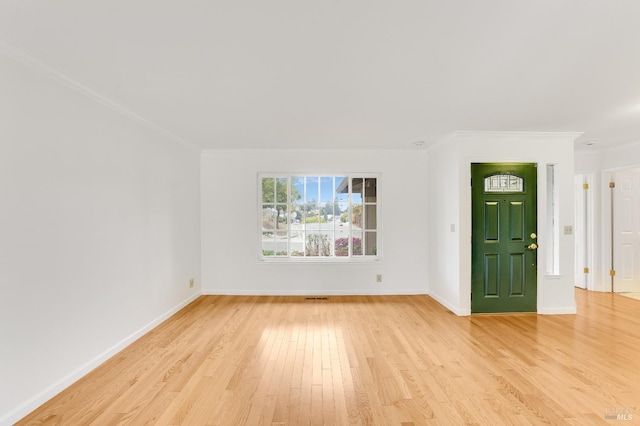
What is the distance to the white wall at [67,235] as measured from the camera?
7.12 ft

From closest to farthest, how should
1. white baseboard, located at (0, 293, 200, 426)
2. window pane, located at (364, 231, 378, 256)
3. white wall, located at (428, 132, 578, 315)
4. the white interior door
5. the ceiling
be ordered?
the ceiling, white baseboard, located at (0, 293, 200, 426), white wall, located at (428, 132, 578, 315), the white interior door, window pane, located at (364, 231, 378, 256)

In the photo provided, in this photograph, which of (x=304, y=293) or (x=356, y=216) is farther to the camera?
(x=356, y=216)

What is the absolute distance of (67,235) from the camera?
2.64 m

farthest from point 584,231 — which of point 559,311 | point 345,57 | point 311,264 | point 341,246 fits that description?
point 345,57

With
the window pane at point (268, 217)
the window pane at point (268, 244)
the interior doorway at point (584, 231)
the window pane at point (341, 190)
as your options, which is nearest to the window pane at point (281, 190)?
the window pane at point (268, 217)

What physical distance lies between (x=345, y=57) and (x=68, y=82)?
2273 mm

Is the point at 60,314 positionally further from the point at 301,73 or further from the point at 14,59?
the point at 301,73

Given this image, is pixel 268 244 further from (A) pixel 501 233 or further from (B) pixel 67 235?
(A) pixel 501 233

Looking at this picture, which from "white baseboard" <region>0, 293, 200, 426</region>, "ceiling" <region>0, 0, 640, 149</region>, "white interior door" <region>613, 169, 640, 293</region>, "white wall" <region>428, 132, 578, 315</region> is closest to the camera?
"ceiling" <region>0, 0, 640, 149</region>

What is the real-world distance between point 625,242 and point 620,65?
15.0 ft

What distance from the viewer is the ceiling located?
1731mm

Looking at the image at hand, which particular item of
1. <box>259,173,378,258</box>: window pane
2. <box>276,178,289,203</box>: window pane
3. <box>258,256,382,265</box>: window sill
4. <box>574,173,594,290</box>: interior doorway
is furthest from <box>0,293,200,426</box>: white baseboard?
<box>574,173,594,290</box>: interior doorway

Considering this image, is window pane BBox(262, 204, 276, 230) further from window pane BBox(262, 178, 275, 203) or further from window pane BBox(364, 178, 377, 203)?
window pane BBox(364, 178, 377, 203)

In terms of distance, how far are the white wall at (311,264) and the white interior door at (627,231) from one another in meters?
3.29
